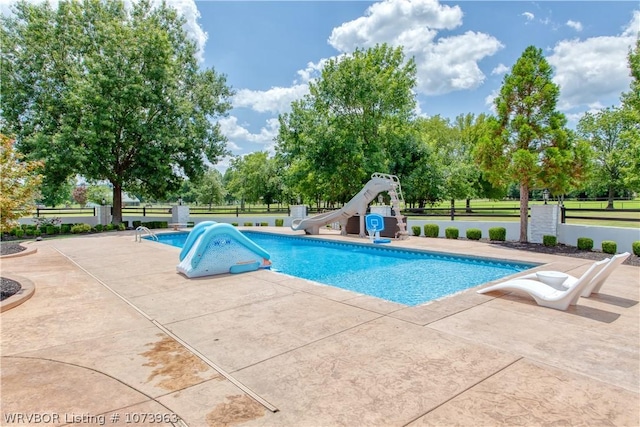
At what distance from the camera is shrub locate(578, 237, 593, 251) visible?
1014cm

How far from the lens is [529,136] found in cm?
1098

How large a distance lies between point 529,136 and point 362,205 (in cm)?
645

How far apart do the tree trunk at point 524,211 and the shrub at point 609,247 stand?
95.0 inches

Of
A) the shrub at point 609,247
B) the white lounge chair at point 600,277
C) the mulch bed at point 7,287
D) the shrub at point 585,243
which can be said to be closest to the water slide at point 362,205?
the shrub at point 585,243

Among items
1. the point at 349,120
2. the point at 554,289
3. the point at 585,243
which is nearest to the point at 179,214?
the point at 349,120

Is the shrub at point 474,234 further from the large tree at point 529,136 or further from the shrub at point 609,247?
the shrub at point 609,247

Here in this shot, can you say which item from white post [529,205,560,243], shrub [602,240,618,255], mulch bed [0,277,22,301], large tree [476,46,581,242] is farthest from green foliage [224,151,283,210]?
mulch bed [0,277,22,301]

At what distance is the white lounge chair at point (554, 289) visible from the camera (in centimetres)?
465

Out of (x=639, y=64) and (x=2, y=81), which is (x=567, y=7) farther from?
(x=2, y=81)

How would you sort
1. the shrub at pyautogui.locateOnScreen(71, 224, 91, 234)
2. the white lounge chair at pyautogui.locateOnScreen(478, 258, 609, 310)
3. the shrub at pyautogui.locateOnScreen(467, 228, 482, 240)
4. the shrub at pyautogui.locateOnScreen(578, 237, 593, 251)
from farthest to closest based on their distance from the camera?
1. the shrub at pyautogui.locateOnScreen(71, 224, 91, 234)
2. the shrub at pyautogui.locateOnScreen(467, 228, 482, 240)
3. the shrub at pyautogui.locateOnScreen(578, 237, 593, 251)
4. the white lounge chair at pyautogui.locateOnScreen(478, 258, 609, 310)

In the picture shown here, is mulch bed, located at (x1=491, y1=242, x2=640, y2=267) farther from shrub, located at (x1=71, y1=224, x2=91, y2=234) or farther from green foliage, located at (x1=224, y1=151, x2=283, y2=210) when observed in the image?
green foliage, located at (x1=224, y1=151, x2=283, y2=210)

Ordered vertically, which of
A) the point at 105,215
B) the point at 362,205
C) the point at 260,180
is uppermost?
the point at 260,180

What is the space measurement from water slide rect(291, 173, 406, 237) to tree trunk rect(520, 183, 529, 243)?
13.6 feet

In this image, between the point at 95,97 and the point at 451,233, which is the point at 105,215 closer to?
the point at 95,97
